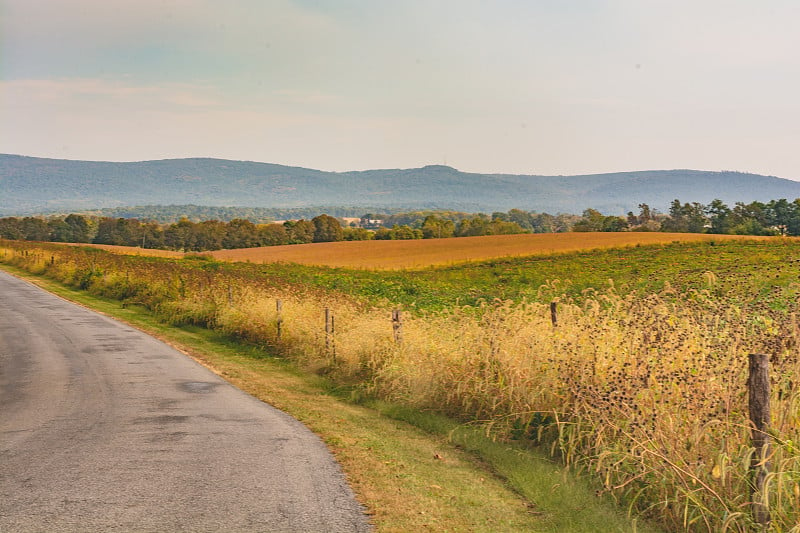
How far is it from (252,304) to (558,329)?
1259cm

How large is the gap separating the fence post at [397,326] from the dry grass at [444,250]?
46.4m

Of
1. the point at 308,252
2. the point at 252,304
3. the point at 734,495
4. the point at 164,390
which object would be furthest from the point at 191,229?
the point at 734,495

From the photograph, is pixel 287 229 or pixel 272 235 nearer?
pixel 272 235

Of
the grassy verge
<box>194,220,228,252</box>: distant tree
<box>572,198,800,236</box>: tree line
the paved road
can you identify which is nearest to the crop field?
the grassy verge

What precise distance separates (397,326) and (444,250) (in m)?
60.6

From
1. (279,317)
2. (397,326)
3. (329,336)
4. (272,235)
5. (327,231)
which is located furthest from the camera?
(327,231)

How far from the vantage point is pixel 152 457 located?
8273 mm

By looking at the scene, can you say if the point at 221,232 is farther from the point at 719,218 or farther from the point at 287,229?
the point at 719,218

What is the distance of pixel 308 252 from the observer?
274ft

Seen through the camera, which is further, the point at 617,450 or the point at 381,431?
the point at 381,431

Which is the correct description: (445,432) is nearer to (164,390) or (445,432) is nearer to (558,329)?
(558,329)

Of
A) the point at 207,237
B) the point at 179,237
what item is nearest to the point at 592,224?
the point at 207,237

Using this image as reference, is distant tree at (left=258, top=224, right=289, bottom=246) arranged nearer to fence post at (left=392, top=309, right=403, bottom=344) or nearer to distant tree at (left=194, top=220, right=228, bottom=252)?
distant tree at (left=194, top=220, right=228, bottom=252)

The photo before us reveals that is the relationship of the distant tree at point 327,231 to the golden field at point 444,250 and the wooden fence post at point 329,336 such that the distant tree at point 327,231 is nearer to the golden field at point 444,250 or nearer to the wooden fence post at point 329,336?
the golden field at point 444,250
